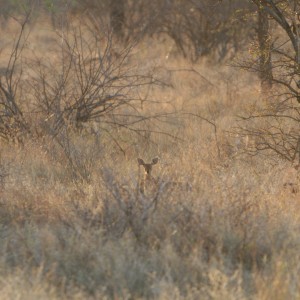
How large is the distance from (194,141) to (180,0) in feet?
27.8

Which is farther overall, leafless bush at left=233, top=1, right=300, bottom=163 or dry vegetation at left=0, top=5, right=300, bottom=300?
leafless bush at left=233, top=1, right=300, bottom=163

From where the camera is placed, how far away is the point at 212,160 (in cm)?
726

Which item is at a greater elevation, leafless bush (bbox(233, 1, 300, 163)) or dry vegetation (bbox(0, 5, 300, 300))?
leafless bush (bbox(233, 1, 300, 163))

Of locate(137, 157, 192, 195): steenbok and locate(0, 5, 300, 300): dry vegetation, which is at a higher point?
locate(137, 157, 192, 195): steenbok

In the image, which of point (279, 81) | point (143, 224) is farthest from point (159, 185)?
point (279, 81)

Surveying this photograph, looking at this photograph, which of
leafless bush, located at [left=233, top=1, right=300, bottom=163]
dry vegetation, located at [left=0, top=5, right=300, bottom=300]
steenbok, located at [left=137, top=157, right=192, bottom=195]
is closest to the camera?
dry vegetation, located at [left=0, top=5, right=300, bottom=300]

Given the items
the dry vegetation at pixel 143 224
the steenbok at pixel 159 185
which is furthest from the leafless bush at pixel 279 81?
the steenbok at pixel 159 185

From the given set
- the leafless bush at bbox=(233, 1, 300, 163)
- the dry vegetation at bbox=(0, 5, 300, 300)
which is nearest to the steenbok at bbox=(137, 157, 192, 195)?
the dry vegetation at bbox=(0, 5, 300, 300)

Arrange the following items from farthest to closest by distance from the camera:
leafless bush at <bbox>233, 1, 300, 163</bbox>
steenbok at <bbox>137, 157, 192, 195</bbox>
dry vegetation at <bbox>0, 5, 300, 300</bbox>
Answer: leafless bush at <bbox>233, 1, 300, 163</bbox>
steenbok at <bbox>137, 157, 192, 195</bbox>
dry vegetation at <bbox>0, 5, 300, 300</bbox>

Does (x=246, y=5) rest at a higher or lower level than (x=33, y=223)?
higher

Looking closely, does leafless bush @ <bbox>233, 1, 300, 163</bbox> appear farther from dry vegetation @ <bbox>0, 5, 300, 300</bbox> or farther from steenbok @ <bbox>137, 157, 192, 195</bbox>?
steenbok @ <bbox>137, 157, 192, 195</bbox>

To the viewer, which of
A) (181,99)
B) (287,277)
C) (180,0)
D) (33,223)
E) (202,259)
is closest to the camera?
(287,277)

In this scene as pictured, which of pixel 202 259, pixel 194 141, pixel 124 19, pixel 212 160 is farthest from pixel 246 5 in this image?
pixel 202 259

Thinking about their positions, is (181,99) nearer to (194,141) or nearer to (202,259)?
(194,141)
